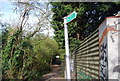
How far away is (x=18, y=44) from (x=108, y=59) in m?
8.67

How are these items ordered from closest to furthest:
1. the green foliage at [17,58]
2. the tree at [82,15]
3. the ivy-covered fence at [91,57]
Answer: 1. the ivy-covered fence at [91,57]
2. the tree at [82,15]
3. the green foliage at [17,58]

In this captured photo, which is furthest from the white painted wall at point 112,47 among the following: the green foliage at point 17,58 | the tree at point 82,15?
the green foliage at point 17,58

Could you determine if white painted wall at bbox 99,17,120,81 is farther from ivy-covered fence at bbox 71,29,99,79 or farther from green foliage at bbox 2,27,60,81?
green foliage at bbox 2,27,60,81

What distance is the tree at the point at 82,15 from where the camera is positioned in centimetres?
828

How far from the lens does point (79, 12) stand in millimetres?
8570

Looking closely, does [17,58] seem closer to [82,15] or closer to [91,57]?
[82,15]

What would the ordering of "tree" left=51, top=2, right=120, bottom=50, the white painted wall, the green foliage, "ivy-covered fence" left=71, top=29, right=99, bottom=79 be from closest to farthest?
the white painted wall, "ivy-covered fence" left=71, top=29, right=99, bottom=79, "tree" left=51, top=2, right=120, bottom=50, the green foliage

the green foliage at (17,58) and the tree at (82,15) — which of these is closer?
the tree at (82,15)

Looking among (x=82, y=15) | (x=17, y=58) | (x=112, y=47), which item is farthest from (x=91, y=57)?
(x=17, y=58)

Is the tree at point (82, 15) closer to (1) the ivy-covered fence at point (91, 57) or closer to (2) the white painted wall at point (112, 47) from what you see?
(1) the ivy-covered fence at point (91, 57)

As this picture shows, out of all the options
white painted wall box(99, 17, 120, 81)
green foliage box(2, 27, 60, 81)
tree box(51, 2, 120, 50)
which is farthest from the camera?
green foliage box(2, 27, 60, 81)

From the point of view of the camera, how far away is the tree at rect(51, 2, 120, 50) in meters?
8.28

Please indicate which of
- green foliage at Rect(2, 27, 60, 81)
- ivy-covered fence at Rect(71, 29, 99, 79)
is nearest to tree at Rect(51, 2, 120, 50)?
green foliage at Rect(2, 27, 60, 81)

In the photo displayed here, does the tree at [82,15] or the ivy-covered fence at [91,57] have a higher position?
the tree at [82,15]
